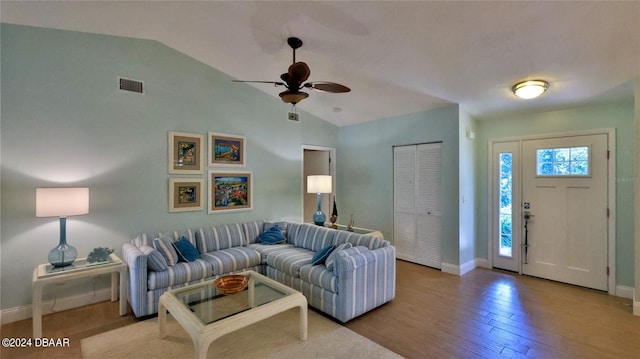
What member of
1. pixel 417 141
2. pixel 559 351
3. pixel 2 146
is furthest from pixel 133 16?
pixel 559 351

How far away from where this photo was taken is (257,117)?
15.8 feet

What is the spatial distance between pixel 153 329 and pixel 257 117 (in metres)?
3.26

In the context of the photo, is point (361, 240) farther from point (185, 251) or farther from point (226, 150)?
Result: point (226, 150)

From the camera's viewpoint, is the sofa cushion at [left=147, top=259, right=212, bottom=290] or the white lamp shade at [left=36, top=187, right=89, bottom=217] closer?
the white lamp shade at [left=36, top=187, right=89, bottom=217]

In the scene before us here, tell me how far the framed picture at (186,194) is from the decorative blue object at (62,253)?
1137 mm

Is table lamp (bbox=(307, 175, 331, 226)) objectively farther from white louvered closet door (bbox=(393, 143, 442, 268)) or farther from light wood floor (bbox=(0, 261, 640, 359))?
light wood floor (bbox=(0, 261, 640, 359))

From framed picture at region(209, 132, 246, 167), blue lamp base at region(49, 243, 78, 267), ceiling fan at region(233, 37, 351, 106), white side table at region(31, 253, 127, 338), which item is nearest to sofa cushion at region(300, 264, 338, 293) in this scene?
ceiling fan at region(233, 37, 351, 106)

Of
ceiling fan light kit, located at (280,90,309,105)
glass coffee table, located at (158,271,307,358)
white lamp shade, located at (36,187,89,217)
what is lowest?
glass coffee table, located at (158,271,307,358)

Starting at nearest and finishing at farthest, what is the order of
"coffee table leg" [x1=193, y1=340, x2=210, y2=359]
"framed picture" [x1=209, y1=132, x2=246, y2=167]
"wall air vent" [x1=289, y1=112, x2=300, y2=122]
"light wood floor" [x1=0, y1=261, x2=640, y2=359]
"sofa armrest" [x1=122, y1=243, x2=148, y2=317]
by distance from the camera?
"coffee table leg" [x1=193, y1=340, x2=210, y2=359]
"light wood floor" [x1=0, y1=261, x2=640, y2=359]
"sofa armrest" [x1=122, y1=243, x2=148, y2=317]
"framed picture" [x1=209, y1=132, x2=246, y2=167]
"wall air vent" [x1=289, y1=112, x2=300, y2=122]

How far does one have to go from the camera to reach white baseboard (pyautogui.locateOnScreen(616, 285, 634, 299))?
11.4 ft

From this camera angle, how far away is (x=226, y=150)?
4445 millimetres

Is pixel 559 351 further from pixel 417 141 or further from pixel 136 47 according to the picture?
pixel 136 47

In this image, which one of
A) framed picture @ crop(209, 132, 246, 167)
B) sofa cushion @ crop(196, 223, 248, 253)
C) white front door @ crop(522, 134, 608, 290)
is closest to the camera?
white front door @ crop(522, 134, 608, 290)

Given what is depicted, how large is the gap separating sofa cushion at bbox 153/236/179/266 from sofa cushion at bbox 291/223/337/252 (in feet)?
5.39
